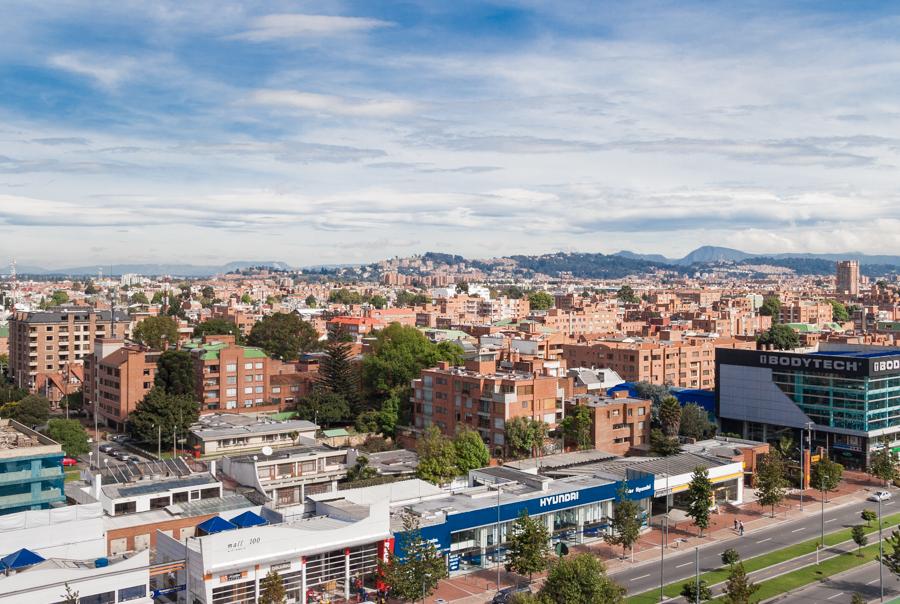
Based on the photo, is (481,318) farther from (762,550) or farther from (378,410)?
→ (762,550)

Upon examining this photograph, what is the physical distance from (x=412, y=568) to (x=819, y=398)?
45571 mm

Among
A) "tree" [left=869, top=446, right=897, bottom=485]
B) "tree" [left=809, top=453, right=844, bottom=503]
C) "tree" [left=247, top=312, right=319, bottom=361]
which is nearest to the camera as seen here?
"tree" [left=809, top=453, right=844, bottom=503]

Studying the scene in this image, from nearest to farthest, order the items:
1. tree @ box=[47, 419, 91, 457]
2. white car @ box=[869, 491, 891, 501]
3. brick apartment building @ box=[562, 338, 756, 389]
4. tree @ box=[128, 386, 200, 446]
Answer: white car @ box=[869, 491, 891, 501]
tree @ box=[47, 419, 91, 457]
tree @ box=[128, 386, 200, 446]
brick apartment building @ box=[562, 338, 756, 389]

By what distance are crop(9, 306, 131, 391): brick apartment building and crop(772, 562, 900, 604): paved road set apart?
8207 centimetres

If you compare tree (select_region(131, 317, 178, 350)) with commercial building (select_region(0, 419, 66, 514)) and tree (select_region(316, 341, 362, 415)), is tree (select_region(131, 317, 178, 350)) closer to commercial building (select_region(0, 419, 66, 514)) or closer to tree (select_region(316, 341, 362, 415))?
tree (select_region(316, 341, 362, 415))

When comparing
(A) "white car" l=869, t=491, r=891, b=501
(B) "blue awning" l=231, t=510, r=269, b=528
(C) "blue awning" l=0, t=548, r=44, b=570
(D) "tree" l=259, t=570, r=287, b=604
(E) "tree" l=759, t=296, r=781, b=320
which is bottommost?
(A) "white car" l=869, t=491, r=891, b=501

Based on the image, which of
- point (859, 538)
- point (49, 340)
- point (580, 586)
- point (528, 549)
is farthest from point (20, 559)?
point (49, 340)

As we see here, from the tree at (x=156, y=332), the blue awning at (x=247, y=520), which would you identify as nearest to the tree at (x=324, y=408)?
the tree at (x=156, y=332)

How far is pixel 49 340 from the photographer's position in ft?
344

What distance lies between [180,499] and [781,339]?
3606 inches

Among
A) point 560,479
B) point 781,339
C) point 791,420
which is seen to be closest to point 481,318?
point 781,339

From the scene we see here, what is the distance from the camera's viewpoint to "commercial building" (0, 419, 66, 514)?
43469mm

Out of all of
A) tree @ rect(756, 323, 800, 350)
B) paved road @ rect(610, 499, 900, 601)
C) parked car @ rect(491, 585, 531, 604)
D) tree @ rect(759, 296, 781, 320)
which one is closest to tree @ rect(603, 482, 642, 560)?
→ paved road @ rect(610, 499, 900, 601)

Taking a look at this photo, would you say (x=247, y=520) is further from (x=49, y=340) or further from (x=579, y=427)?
(x=49, y=340)
